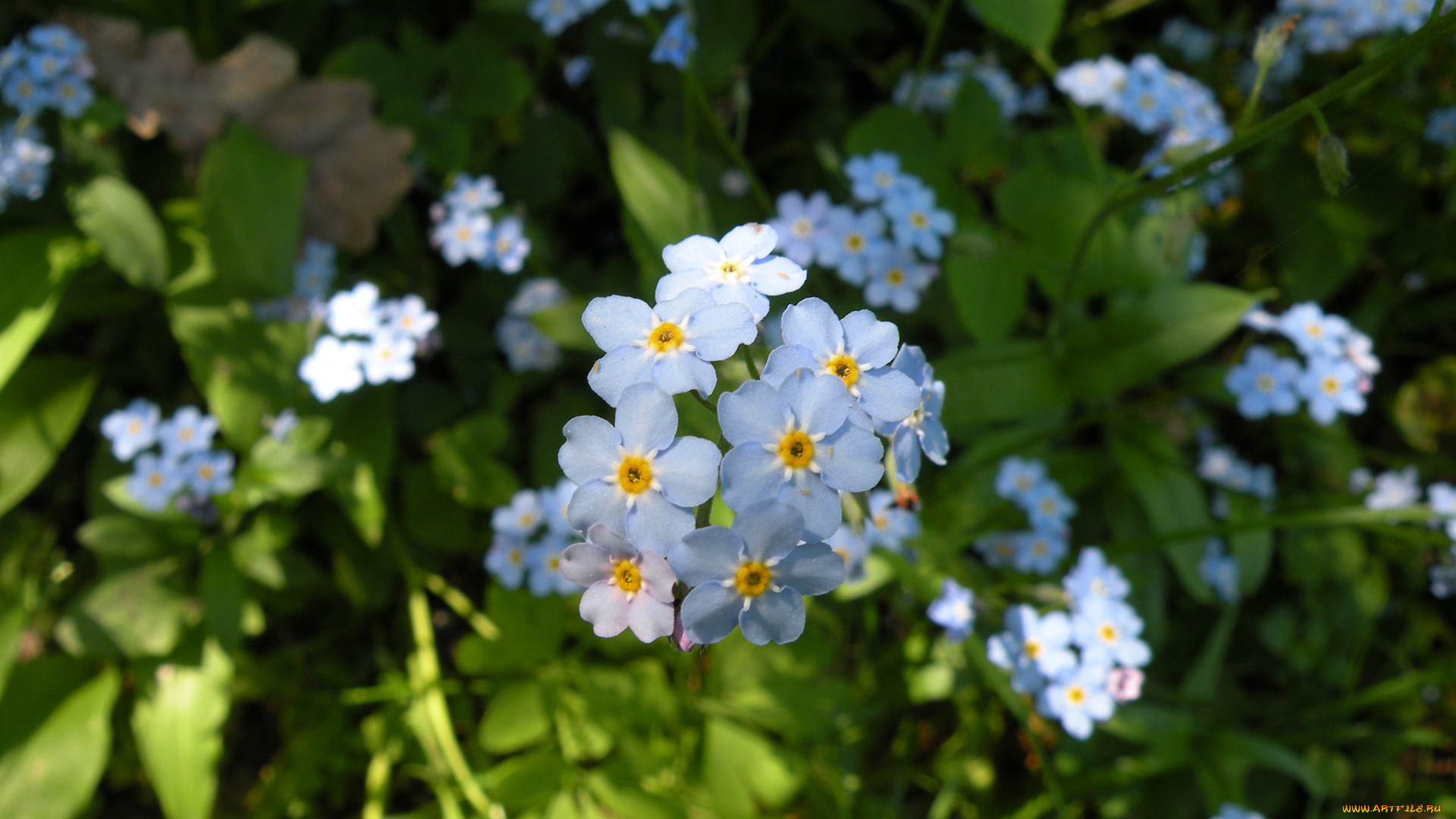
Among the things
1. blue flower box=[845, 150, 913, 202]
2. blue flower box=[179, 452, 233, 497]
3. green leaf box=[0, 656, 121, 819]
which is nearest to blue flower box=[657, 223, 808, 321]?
blue flower box=[845, 150, 913, 202]

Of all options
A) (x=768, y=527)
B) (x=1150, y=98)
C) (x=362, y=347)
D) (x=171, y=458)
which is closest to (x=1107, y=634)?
(x=768, y=527)

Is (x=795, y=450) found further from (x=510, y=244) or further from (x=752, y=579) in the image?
(x=510, y=244)

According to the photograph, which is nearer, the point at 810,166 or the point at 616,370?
the point at 616,370

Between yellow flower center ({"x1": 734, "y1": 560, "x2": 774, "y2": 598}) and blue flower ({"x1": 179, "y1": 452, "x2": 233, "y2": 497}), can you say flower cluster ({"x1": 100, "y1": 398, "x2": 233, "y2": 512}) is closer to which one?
blue flower ({"x1": 179, "y1": 452, "x2": 233, "y2": 497})

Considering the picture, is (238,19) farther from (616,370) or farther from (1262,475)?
(1262,475)

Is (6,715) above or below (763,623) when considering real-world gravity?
→ below

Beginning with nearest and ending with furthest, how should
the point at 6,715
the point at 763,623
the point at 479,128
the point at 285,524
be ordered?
the point at 763,623, the point at 285,524, the point at 6,715, the point at 479,128

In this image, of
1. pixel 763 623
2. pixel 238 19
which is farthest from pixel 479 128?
pixel 763 623
